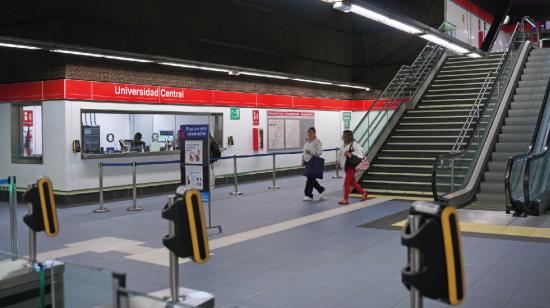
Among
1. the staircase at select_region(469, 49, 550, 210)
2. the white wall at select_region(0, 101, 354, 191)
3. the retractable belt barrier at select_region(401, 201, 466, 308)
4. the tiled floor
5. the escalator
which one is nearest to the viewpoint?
the retractable belt barrier at select_region(401, 201, 466, 308)

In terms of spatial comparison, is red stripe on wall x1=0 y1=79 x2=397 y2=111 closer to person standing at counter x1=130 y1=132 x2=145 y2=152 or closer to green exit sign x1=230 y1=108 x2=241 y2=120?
green exit sign x1=230 y1=108 x2=241 y2=120

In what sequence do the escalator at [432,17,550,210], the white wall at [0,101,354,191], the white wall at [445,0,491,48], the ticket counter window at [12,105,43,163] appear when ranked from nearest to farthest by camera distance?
the escalator at [432,17,550,210] → the white wall at [0,101,354,191] → the ticket counter window at [12,105,43,163] → the white wall at [445,0,491,48]

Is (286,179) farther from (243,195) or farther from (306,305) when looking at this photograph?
(306,305)

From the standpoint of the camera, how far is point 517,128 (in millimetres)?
12031

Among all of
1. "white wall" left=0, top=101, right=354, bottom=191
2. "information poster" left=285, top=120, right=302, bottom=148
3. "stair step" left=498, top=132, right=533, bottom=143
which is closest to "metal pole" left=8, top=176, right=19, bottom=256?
"white wall" left=0, top=101, right=354, bottom=191

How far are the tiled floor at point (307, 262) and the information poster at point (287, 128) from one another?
6.69 m

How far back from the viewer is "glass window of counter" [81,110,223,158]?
41.2 feet

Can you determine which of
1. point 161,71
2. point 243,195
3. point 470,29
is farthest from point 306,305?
point 470,29

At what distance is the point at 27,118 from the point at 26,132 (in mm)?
312

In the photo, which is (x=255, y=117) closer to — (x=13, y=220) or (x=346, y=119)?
(x=346, y=119)

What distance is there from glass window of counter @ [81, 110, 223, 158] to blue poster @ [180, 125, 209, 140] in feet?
14.4

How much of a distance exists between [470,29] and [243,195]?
1428cm

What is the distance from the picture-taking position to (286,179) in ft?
52.2

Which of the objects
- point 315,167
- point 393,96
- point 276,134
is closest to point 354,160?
point 315,167
